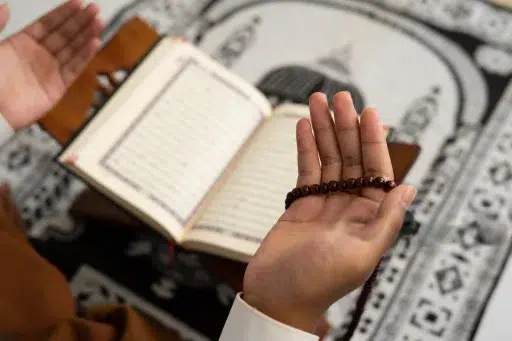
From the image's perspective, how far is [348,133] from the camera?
755 mm

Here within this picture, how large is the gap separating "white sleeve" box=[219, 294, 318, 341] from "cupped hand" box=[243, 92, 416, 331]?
0.7 inches

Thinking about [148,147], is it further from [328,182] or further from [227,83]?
[328,182]

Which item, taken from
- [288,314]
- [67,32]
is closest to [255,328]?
[288,314]

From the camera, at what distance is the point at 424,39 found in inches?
57.8

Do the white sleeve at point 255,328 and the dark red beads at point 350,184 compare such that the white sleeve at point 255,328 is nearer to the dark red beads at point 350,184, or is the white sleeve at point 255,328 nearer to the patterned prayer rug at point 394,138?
the dark red beads at point 350,184

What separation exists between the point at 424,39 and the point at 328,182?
0.84 m

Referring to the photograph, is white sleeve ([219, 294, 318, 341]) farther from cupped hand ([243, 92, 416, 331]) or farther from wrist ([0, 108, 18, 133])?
wrist ([0, 108, 18, 133])

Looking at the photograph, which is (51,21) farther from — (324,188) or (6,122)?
(324,188)

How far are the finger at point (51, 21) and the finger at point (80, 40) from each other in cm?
3

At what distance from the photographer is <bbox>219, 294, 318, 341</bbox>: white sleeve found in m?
0.67

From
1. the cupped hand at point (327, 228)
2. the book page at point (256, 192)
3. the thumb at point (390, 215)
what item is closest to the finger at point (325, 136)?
the cupped hand at point (327, 228)

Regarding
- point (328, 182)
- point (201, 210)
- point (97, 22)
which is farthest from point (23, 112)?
point (328, 182)

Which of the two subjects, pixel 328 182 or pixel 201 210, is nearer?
pixel 328 182

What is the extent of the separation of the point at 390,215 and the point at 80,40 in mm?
584
